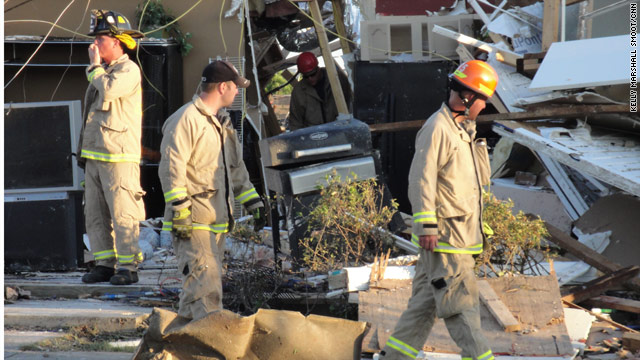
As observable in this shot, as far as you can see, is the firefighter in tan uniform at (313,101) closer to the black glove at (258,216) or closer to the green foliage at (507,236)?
the green foliage at (507,236)

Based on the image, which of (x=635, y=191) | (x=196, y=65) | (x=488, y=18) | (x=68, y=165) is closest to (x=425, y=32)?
(x=488, y=18)

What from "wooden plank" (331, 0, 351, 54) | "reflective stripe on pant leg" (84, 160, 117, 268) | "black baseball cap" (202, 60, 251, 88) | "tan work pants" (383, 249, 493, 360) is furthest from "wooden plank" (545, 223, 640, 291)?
"wooden plank" (331, 0, 351, 54)

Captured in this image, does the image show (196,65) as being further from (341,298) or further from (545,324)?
(545,324)

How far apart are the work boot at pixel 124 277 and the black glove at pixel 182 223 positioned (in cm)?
176

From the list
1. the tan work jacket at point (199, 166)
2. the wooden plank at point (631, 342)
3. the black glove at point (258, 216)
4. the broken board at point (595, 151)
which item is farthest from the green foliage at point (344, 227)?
the broken board at point (595, 151)

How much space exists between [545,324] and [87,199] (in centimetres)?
353

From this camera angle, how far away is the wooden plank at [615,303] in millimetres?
6281

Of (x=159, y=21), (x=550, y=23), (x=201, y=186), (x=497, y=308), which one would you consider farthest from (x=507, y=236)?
(x=159, y=21)

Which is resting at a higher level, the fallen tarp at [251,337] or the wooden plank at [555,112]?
the wooden plank at [555,112]

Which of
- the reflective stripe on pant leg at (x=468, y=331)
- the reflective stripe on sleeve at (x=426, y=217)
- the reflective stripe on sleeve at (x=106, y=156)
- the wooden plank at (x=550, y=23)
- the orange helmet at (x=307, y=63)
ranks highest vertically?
the wooden plank at (x=550, y=23)

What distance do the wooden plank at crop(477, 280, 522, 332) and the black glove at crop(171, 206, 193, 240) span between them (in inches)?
80.4

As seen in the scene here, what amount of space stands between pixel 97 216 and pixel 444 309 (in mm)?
3190

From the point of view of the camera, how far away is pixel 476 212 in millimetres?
4621

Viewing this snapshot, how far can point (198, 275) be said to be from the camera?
15.8ft
